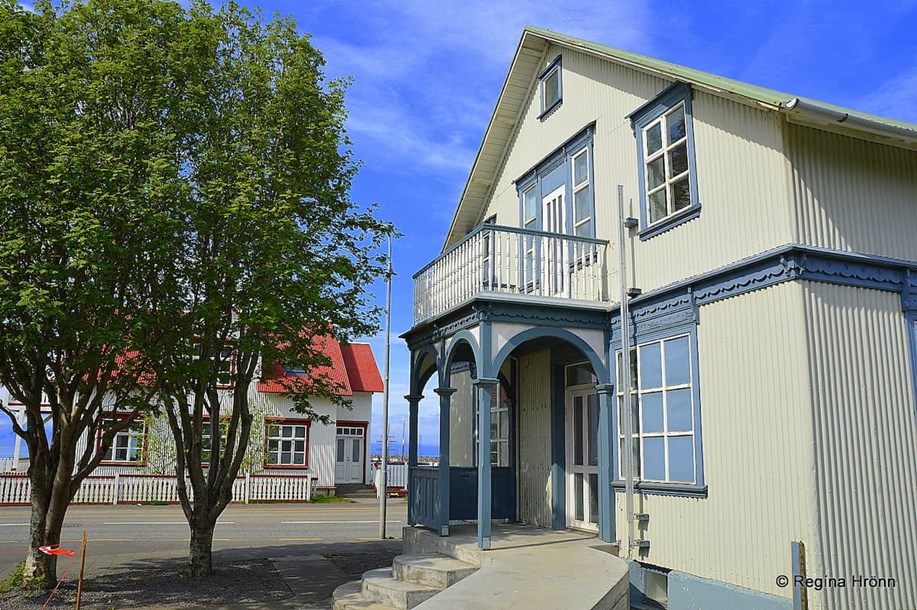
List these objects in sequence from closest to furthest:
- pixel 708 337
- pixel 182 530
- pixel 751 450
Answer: pixel 751 450 < pixel 708 337 < pixel 182 530

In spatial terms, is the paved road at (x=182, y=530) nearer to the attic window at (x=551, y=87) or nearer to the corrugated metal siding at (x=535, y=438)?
the corrugated metal siding at (x=535, y=438)

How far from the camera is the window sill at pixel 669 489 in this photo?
347 inches

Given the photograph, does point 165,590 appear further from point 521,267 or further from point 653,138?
point 653,138

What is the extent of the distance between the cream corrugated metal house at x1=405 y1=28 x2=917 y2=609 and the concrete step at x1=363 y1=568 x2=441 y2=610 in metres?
1.14

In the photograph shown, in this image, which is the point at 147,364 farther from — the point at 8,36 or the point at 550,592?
the point at 550,592

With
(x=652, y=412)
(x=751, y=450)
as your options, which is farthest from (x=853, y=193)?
(x=652, y=412)

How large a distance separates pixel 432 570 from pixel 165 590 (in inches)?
175

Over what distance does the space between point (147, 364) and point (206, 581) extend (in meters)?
3.52

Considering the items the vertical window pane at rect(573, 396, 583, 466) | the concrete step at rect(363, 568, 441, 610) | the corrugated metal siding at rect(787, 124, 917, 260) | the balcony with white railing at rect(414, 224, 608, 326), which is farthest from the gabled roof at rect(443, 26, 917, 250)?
the concrete step at rect(363, 568, 441, 610)

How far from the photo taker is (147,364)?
11.8 m

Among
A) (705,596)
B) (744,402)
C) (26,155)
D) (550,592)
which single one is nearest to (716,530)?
(705,596)

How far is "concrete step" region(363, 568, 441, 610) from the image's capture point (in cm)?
920

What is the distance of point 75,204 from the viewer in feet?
31.2

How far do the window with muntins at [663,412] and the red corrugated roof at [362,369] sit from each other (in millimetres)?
25125
